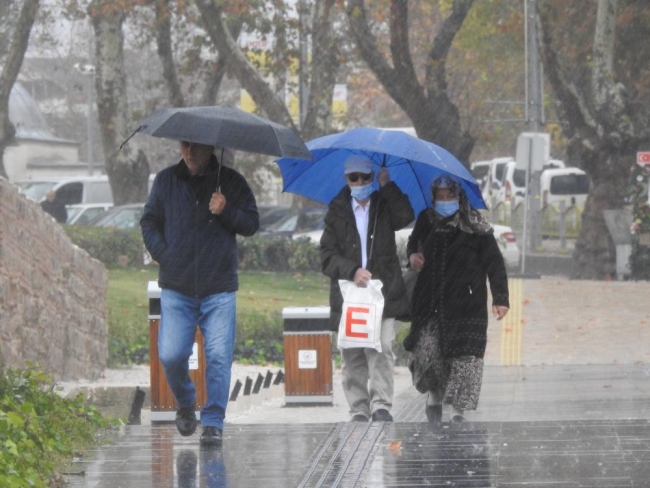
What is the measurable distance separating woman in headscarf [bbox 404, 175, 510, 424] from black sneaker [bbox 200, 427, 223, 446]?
5.49ft

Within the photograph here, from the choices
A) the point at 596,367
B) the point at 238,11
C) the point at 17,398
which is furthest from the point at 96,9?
the point at 17,398

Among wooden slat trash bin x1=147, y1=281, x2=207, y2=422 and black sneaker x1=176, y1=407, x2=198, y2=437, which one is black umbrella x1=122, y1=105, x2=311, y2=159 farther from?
wooden slat trash bin x1=147, y1=281, x2=207, y2=422

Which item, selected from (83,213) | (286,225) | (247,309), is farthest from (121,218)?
(247,309)

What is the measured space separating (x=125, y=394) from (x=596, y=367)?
18.7 feet

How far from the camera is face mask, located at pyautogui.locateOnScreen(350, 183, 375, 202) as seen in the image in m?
8.30

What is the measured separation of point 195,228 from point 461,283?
1893mm

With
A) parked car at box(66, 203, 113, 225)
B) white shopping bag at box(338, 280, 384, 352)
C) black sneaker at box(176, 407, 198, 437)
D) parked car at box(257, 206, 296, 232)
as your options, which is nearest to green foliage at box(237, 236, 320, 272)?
parked car at box(257, 206, 296, 232)

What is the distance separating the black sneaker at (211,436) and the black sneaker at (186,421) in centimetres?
17

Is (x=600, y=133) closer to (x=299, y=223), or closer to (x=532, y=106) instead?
(x=532, y=106)

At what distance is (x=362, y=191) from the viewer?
327 inches

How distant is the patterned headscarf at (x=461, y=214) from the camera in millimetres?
8289

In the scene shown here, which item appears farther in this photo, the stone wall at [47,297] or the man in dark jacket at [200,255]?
the stone wall at [47,297]

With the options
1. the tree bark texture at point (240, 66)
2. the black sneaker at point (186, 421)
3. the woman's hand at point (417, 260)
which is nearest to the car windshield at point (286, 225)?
the tree bark texture at point (240, 66)

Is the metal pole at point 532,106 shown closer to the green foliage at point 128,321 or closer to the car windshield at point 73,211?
the green foliage at point 128,321
